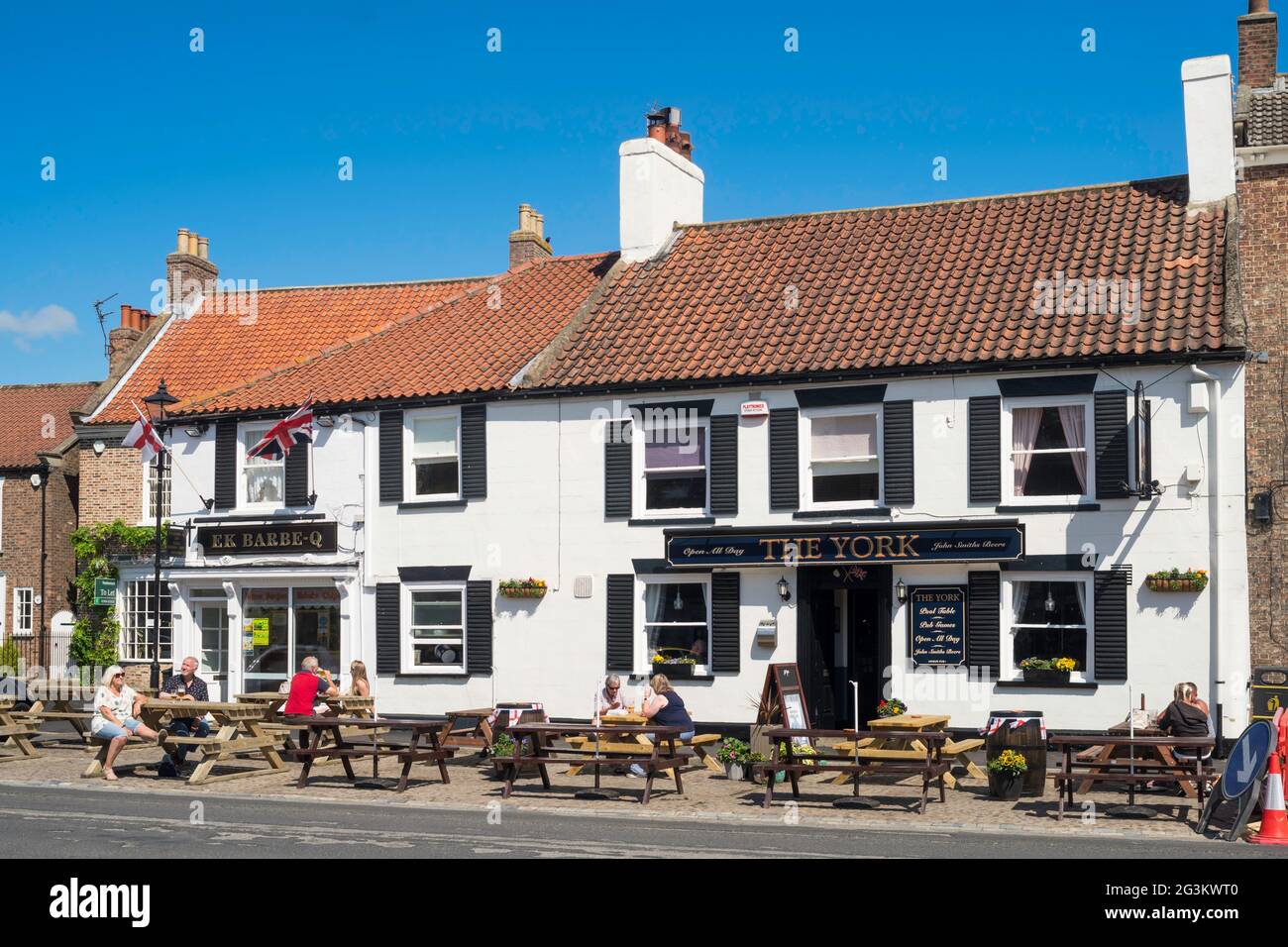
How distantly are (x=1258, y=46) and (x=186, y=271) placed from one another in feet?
85.2

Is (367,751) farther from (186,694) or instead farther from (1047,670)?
(1047,670)

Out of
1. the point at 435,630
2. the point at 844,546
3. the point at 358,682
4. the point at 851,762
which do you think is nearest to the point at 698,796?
the point at 851,762

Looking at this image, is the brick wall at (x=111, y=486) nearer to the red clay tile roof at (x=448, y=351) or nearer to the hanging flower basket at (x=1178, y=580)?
the red clay tile roof at (x=448, y=351)

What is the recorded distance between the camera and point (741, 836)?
14.9m

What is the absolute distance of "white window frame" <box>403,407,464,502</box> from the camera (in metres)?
26.7

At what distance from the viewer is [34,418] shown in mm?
42031

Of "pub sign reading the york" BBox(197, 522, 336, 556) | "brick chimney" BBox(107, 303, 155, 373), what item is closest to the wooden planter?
"pub sign reading the york" BBox(197, 522, 336, 556)

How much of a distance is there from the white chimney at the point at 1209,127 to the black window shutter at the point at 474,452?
12.7 meters

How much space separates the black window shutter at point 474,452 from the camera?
2633 cm

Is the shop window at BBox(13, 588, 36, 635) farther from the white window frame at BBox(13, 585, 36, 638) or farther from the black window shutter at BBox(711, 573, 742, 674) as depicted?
the black window shutter at BBox(711, 573, 742, 674)

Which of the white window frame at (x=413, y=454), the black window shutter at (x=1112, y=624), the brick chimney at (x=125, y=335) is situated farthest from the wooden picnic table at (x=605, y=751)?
the brick chimney at (x=125, y=335)
